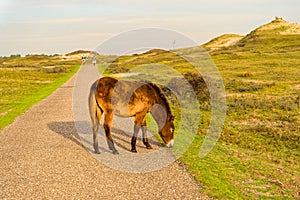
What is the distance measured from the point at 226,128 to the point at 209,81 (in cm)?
1344

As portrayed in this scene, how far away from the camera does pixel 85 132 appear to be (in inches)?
581

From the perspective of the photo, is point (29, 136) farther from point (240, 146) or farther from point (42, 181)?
point (240, 146)

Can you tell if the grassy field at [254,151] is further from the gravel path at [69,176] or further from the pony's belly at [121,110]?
the pony's belly at [121,110]

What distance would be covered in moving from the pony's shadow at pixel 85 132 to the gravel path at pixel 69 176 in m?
0.16

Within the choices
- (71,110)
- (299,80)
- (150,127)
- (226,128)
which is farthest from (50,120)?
(299,80)

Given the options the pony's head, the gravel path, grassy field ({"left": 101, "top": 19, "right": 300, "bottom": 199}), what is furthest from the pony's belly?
grassy field ({"left": 101, "top": 19, "right": 300, "bottom": 199})

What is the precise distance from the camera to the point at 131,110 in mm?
11156

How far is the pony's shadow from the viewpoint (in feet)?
41.6

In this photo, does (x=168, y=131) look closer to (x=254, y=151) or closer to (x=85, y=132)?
(x=254, y=151)

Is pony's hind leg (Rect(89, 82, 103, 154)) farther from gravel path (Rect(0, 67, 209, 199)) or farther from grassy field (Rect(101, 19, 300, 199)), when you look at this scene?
grassy field (Rect(101, 19, 300, 199))

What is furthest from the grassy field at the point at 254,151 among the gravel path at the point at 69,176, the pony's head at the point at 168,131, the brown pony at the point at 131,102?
the brown pony at the point at 131,102

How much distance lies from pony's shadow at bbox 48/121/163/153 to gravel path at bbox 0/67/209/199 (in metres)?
0.16

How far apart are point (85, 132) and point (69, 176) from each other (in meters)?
5.17

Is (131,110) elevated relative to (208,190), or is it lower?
elevated
